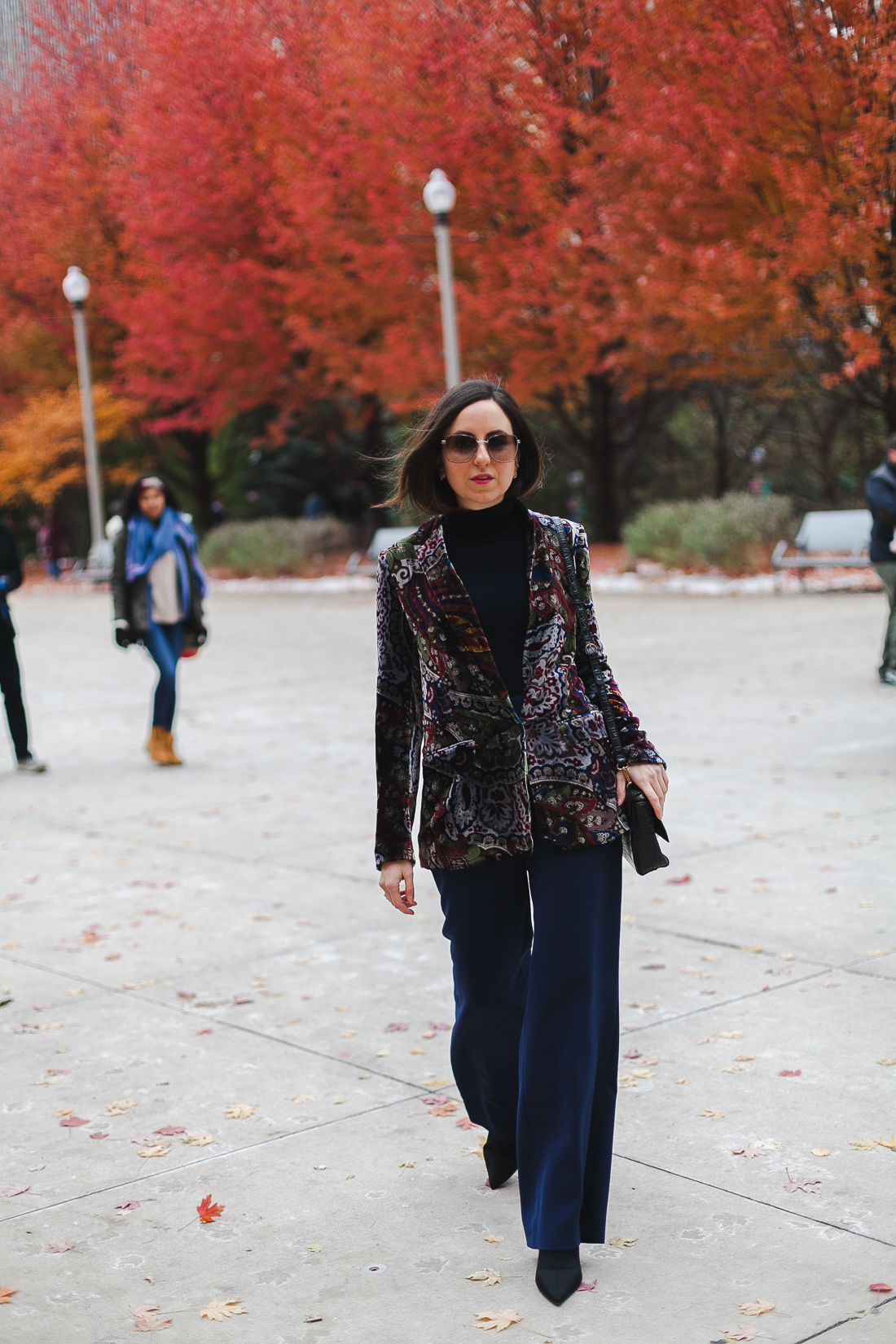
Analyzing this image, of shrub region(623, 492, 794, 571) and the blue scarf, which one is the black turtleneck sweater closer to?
the blue scarf

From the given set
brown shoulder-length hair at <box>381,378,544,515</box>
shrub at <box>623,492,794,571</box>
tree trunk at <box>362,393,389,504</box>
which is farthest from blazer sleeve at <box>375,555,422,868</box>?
tree trunk at <box>362,393,389,504</box>

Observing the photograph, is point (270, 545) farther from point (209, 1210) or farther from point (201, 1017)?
point (209, 1210)

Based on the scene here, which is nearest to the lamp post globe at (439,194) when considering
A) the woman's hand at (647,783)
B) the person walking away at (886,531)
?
the person walking away at (886,531)

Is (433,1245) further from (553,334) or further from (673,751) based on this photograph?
(553,334)

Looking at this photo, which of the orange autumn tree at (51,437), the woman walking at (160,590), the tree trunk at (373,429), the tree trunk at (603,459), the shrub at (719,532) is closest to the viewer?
the woman walking at (160,590)

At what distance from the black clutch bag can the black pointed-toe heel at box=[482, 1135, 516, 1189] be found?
2.78 ft

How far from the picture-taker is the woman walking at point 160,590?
9.73 meters

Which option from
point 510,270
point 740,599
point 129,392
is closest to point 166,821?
point 740,599

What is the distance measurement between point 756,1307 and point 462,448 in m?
1.83

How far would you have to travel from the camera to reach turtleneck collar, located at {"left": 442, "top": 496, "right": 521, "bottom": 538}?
3271 millimetres

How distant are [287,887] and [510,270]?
1650cm

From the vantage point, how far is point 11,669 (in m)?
9.84

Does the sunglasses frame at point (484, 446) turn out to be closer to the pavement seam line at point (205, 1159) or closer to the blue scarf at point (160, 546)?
the pavement seam line at point (205, 1159)

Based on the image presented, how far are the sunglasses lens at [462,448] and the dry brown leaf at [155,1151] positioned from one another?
1.98m
